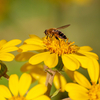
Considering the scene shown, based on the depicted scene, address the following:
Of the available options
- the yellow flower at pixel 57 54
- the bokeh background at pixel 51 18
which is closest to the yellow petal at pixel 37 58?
the yellow flower at pixel 57 54

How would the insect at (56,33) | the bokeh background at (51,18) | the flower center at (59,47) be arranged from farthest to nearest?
the bokeh background at (51,18) < the insect at (56,33) < the flower center at (59,47)

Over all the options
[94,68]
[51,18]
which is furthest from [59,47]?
[51,18]

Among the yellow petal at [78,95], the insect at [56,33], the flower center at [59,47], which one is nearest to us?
the yellow petal at [78,95]

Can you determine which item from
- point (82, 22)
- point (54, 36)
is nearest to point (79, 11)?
point (82, 22)

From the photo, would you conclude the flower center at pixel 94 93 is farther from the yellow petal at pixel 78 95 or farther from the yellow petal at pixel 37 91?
the yellow petal at pixel 37 91

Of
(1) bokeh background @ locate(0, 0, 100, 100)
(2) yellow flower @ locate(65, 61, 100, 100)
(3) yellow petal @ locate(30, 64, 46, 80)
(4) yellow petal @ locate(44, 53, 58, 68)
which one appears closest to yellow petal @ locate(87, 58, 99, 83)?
(2) yellow flower @ locate(65, 61, 100, 100)

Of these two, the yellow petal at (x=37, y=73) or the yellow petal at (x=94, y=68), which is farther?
the yellow petal at (x=37, y=73)

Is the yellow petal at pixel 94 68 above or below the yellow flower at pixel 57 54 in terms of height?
below
